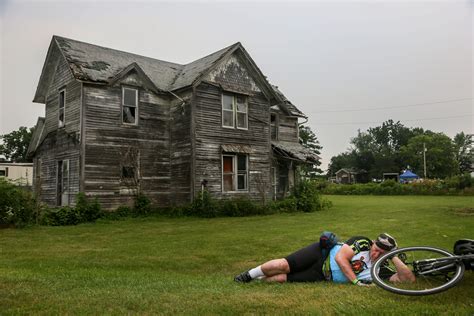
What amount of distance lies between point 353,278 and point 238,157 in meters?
16.7

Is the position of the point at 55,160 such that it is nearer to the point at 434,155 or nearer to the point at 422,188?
the point at 422,188

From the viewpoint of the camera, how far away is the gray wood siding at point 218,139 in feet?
68.2

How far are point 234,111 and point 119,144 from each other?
6148 millimetres

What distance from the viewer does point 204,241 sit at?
12000 millimetres

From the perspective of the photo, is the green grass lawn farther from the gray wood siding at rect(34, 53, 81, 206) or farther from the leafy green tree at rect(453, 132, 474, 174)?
the leafy green tree at rect(453, 132, 474, 174)

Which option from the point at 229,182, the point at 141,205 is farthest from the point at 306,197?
the point at 141,205

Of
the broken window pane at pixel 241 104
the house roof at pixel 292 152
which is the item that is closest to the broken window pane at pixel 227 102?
the broken window pane at pixel 241 104

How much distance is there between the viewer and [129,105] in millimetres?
20328

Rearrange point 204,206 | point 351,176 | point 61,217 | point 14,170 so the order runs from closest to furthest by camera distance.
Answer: point 61,217 → point 204,206 → point 14,170 → point 351,176

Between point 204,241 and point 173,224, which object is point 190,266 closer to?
point 204,241

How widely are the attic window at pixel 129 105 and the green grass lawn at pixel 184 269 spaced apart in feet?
17.8

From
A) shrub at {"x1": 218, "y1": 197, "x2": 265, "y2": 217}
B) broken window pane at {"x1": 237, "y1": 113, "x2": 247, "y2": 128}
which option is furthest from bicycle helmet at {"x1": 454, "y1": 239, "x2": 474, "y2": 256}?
broken window pane at {"x1": 237, "y1": 113, "x2": 247, "y2": 128}

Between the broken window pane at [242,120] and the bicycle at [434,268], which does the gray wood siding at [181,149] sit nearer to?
the broken window pane at [242,120]

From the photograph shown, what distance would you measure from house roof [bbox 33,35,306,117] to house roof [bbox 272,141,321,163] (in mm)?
2750
